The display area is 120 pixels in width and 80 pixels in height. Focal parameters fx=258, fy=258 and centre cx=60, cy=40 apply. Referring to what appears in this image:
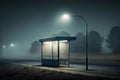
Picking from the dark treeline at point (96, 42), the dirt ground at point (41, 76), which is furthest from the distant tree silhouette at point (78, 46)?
Answer: the dirt ground at point (41, 76)

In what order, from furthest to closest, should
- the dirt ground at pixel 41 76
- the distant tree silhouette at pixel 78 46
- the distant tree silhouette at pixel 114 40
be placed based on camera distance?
the distant tree silhouette at pixel 78 46 → the distant tree silhouette at pixel 114 40 → the dirt ground at pixel 41 76

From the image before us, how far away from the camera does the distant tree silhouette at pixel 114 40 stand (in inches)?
2702

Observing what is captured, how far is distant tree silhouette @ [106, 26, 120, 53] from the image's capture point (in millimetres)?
68625

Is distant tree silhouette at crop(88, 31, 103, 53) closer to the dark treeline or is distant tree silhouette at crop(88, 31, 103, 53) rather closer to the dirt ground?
the dark treeline

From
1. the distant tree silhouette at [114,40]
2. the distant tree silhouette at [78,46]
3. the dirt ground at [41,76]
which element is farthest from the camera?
the distant tree silhouette at [78,46]

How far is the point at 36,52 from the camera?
321 feet

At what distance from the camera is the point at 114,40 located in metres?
71.4

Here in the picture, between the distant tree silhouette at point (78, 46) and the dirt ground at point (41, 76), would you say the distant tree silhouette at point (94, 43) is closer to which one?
the distant tree silhouette at point (78, 46)

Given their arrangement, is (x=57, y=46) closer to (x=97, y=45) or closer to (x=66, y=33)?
(x=97, y=45)

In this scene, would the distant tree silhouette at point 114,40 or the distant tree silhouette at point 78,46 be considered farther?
the distant tree silhouette at point 78,46

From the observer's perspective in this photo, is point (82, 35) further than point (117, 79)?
Yes

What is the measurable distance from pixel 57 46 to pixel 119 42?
3659 cm

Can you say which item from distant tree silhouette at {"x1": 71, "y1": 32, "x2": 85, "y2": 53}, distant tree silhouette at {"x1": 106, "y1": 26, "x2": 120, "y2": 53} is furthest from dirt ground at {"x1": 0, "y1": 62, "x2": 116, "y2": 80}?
distant tree silhouette at {"x1": 71, "y1": 32, "x2": 85, "y2": 53}

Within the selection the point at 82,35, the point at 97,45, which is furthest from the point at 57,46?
the point at 82,35
